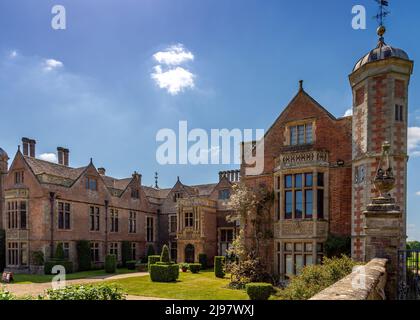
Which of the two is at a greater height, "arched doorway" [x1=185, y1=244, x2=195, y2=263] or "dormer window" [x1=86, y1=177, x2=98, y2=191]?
"dormer window" [x1=86, y1=177, x2=98, y2=191]

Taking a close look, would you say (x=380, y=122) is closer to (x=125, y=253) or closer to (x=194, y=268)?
(x=194, y=268)

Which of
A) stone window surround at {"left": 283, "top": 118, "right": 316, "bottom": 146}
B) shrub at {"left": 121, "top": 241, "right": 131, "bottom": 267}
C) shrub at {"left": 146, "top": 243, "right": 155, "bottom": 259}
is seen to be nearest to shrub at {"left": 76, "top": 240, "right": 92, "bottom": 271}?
shrub at {"left": 121, "top": 241, "right": 131, "bottom": 267}

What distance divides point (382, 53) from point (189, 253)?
23.8 m

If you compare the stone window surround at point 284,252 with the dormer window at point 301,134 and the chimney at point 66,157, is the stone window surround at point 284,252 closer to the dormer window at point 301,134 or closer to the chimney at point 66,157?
the dormer window at point 301,134

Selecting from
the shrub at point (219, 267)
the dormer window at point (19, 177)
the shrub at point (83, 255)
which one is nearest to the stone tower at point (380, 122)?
the shrub at point (219, 267)

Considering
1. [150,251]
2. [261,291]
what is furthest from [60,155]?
[261,291]

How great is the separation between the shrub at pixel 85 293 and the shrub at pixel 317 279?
5.33 m

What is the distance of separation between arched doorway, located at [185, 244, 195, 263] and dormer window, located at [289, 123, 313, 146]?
16918 millimetres

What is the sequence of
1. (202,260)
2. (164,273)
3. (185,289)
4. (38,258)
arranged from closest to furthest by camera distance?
(185,289) < (164,273) < (38,258) < (202,260)

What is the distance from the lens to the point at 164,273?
21375 mm

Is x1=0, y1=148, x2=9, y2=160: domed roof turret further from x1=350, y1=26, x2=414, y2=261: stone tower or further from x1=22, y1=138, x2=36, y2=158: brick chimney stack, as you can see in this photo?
x1=350, y1=26, x2=414, y2=261: stone tower

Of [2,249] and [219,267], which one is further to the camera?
[2,249]

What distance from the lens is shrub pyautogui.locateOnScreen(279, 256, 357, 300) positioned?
9.47 metres

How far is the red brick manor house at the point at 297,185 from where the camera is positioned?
15.0m
